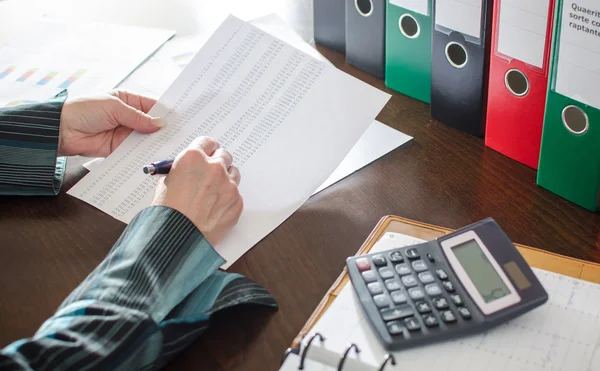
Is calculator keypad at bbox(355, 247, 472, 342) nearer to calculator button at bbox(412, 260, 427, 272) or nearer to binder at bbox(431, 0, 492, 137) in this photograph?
calculator button at bbox(412, 260, 427, 272)

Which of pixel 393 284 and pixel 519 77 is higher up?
pixel 519 77

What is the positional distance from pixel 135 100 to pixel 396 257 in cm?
52

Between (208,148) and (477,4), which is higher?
(477,4)

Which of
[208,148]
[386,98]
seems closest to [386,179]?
[386,98]

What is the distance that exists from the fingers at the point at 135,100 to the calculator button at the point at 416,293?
54 centimetres

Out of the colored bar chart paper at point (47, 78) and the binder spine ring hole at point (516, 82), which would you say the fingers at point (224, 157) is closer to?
the binder spine ring hole at point (516, 82)

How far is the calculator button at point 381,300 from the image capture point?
703mm

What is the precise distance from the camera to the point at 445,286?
72 centimetres

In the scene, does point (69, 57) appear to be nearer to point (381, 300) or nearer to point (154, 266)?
point (154, 266)

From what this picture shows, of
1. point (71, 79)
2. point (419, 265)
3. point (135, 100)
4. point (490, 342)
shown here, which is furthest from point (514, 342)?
point (71, 79)

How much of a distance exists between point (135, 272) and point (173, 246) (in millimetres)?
58

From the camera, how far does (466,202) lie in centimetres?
92

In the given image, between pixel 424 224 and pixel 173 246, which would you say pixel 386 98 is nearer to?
pixel 424 224

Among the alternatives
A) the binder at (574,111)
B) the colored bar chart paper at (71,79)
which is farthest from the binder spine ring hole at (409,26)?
the colored bar chart paper at (71,79)
